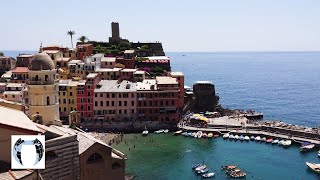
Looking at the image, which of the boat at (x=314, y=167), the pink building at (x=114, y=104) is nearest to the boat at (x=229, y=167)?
the boat at (x=314, y=167)

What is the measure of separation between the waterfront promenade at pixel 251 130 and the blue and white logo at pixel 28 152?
74.3 meters

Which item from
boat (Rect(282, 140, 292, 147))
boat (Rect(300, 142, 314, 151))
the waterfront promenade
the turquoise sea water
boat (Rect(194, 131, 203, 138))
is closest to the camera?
the turquoise sea water

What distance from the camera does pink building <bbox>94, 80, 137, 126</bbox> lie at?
97438mm

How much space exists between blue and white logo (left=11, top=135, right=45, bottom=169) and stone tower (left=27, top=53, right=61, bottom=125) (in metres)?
24.5

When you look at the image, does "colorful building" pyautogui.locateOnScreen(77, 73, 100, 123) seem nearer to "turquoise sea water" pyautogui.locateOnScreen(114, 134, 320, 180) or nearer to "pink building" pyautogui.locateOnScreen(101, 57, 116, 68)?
"turquoise sea water" pyautogui.locateOnScreen(114, 134, 320, 180)

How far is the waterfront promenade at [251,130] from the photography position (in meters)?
88.1

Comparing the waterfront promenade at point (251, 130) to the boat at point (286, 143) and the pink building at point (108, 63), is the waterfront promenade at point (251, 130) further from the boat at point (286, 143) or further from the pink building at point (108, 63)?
the pink building at point (108, 63)

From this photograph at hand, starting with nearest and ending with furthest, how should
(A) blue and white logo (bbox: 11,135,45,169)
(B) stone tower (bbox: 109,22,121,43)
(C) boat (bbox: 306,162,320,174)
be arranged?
(A) blue and white logo (bbox: 11,135,45,169)
(C) boat (bbox: 306,162,320,174)
(B) stone tower (bbox: 109,22,121,43)

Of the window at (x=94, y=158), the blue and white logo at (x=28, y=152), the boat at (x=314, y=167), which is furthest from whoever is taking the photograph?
the boat at (x=314, y=167)

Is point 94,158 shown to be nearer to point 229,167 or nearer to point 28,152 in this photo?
point 28,152

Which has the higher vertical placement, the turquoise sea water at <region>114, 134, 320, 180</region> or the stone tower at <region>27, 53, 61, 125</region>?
the stone tower at <region>27, 53, 61, 125</region>

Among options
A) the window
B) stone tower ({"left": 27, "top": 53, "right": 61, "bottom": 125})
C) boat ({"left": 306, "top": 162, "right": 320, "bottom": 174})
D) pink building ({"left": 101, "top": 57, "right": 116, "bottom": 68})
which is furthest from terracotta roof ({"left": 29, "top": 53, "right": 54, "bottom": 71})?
pink building ({"left": 101, "top": 57, "right": 116, "bottom": 68})

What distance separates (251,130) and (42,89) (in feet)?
202

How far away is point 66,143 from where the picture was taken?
33.7 meters
